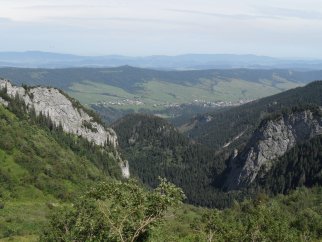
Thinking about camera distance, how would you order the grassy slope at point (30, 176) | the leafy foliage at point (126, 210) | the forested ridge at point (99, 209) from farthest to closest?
the grassy slope at point (30, 176) → the forested ridge at point (99, 209) → the leafy foliage at point (126, 210)

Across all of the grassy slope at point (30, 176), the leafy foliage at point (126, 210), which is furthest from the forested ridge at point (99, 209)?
the grassy slope at point (30, 176)

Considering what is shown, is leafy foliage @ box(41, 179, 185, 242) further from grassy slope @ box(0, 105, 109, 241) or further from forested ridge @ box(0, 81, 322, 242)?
grassy slope @ box(0, 105, 109, 241)

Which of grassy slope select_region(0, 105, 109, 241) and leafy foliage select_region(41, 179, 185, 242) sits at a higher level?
leafy foliage select_region(41, 179, 185, 242)

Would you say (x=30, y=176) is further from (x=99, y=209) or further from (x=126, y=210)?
(x=126, y=210)

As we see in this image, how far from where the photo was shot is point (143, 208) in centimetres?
5138

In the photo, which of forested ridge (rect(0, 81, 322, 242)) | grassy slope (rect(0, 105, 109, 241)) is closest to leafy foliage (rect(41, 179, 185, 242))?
forested ridge (rect(0, 81, 322, 242))

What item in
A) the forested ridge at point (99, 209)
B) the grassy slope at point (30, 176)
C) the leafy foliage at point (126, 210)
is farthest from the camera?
the grassy slope at point (30, 176)

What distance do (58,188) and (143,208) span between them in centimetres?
11309

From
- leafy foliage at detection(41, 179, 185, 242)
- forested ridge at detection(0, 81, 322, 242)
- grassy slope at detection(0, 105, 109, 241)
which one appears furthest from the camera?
grassy slope at detection(0, 105, 109, 241)

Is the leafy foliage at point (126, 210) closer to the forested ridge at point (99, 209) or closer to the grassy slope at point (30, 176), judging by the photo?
the forested ridge at point (99, 209)

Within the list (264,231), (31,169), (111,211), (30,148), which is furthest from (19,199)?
(111,211)

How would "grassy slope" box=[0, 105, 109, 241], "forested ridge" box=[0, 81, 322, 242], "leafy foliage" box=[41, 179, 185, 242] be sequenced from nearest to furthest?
"leafy foliage" box=[41, 179, 185, 242], "forested ridge" box=[0, 81, 322, 242], "grassy slope" box=[0, 105, 109, 241]

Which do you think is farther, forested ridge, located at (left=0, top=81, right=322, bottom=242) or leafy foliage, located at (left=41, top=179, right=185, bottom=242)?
forested ridge, located at (left=0, top=81, right=322, bottom=242)

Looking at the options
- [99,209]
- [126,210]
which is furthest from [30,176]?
[126,210]
